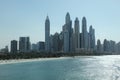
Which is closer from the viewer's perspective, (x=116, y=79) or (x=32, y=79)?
(x=116, y=79)

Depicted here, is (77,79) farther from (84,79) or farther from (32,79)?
(32,79)

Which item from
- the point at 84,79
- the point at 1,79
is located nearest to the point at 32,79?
the point at 1,79

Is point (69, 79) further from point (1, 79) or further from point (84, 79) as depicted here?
point (1, 79)

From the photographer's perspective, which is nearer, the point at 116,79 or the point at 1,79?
the point at 116,79

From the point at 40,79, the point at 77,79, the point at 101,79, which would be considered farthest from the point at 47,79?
the point at 101,79

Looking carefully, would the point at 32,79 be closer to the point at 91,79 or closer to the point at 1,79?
the point at 1,79


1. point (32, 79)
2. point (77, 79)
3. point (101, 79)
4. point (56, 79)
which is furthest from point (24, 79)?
point (101, 79)

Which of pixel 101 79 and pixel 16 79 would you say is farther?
pixel 16 79
